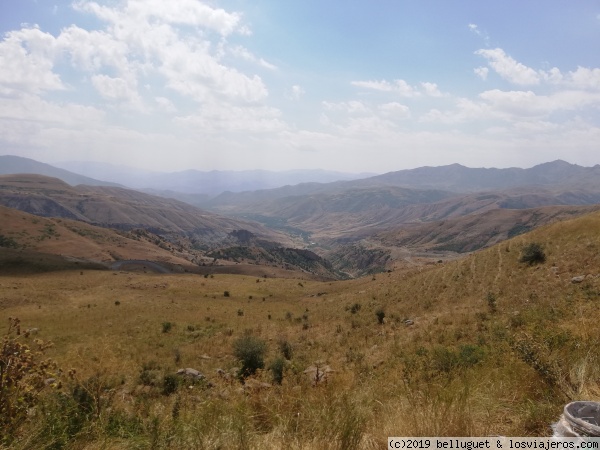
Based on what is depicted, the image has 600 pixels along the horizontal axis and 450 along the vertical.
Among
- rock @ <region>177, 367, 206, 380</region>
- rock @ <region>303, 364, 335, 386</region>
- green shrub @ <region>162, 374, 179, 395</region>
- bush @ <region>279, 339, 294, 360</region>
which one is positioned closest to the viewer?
rock @ <region>303, 364, 335, 386</region>

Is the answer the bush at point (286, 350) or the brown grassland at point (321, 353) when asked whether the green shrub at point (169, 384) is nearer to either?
the brown grassland at point (321, 353)

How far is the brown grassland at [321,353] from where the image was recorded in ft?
13.8

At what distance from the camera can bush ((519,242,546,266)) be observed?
2642 cm

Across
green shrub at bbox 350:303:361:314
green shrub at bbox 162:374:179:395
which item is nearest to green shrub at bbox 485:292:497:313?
green shrub at bbox 350:303:361:314

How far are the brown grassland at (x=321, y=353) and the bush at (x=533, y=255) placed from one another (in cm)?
46

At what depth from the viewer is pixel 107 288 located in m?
44.2

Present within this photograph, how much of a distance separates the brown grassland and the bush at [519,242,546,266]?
46 centimetres

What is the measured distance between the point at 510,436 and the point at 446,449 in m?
0.90

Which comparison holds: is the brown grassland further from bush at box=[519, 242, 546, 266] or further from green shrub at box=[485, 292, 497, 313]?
bush at box=[519, 242, 546, 266]

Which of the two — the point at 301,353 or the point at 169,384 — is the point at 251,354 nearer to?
the point at 301,353

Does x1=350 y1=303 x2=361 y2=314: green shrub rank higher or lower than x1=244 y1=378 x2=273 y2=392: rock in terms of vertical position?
lower

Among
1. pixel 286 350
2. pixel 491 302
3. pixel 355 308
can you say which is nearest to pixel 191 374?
pixel 286 350

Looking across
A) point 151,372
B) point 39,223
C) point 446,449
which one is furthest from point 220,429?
point 39,223

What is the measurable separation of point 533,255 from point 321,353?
1936 cm
